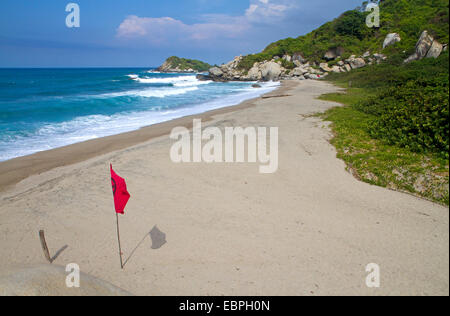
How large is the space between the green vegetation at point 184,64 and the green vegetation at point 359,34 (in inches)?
3856

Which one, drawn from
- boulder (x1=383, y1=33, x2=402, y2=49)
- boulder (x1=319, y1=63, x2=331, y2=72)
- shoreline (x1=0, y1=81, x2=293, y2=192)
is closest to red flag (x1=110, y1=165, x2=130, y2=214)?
shoreline (x1=0, y1=81, x2=293, y2=192)

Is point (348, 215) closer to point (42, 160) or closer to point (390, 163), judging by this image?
point (390, 163)

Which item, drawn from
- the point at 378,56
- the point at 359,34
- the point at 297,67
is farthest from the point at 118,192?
the point at 359,34

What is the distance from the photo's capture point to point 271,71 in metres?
67.0

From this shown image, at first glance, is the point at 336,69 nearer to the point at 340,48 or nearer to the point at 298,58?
the point at 340,48

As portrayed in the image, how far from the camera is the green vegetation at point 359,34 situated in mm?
45719

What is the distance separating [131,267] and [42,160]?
10.7 metres

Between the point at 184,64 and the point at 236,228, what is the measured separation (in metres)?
184

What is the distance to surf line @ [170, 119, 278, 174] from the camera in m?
9.83

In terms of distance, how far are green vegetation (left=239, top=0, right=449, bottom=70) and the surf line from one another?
1716 inches

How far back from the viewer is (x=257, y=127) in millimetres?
14750

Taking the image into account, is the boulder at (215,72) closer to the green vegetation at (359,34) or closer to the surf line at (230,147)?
the green vegetation at (359,34)
